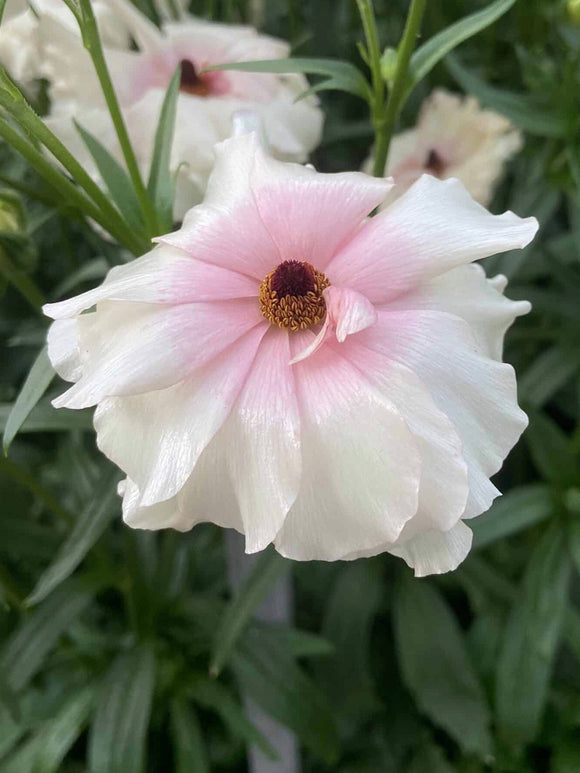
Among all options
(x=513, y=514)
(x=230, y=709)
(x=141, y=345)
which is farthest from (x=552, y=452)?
(x=141, y=345)

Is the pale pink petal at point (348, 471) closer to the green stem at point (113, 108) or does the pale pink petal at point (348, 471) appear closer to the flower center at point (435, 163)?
the green stem at point (113, 108)

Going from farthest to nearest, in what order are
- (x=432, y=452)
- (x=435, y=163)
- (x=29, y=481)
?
(x=435, y=163)
(x=29, y=481)
(x=432, y=452)

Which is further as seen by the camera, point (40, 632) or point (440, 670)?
point (440, 670)

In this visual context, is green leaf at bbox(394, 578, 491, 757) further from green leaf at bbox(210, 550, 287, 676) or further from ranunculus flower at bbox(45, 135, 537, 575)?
ranunculus flower at bbox(45, 135, 537, 575)

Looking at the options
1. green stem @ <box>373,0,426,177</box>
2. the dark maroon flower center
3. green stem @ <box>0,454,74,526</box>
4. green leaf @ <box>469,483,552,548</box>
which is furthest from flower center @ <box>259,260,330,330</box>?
green leaf @ <box>469,483,552,548</box>

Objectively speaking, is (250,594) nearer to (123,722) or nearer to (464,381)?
(123,722)

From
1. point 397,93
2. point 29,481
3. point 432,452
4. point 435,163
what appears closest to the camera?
point 432,452

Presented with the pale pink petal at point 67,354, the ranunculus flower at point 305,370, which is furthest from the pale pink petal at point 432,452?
the pale pink petal at point 67,354
